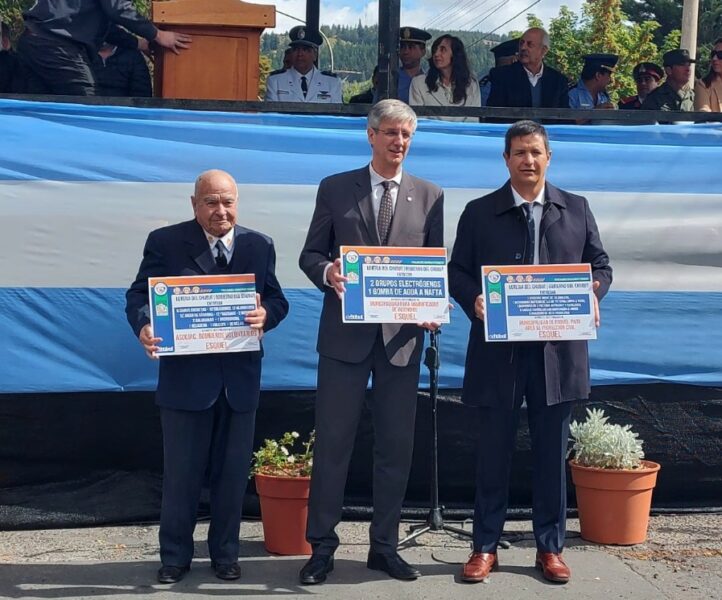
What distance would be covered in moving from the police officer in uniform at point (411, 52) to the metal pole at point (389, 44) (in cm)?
227

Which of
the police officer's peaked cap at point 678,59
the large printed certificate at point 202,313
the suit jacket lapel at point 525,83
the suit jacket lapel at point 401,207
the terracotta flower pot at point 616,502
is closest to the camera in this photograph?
the large printed certificate at point 202,313

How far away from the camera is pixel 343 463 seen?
199 inches

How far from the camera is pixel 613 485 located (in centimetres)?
564

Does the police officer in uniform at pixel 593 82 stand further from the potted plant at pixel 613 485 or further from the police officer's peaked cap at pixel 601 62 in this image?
the potted plant at pixel 613 485

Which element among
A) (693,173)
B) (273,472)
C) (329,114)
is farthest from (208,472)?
(693,173)

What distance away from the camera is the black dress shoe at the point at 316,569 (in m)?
4.98

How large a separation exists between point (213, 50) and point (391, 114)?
5.08 feet

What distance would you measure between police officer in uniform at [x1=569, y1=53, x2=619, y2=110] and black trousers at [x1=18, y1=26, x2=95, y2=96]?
3859 millimetres

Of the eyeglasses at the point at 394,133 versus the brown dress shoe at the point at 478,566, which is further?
the brown dress shoe at the point at 478,566

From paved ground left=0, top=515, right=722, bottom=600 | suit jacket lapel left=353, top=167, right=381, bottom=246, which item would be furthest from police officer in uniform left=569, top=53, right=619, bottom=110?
suit jacket lapel left=353, top=167, right=381, bottom=246

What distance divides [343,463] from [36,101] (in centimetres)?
247

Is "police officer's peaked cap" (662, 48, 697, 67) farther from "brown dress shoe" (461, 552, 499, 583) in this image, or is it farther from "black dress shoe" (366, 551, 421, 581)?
"black dress shoe" (366, 551, 421, 581)

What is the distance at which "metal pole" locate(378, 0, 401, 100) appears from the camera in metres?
5.71

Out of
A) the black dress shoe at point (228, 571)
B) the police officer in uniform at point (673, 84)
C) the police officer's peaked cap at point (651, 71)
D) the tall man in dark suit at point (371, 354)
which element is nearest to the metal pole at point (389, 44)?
the tall man in dark suit at point (371, 354)
